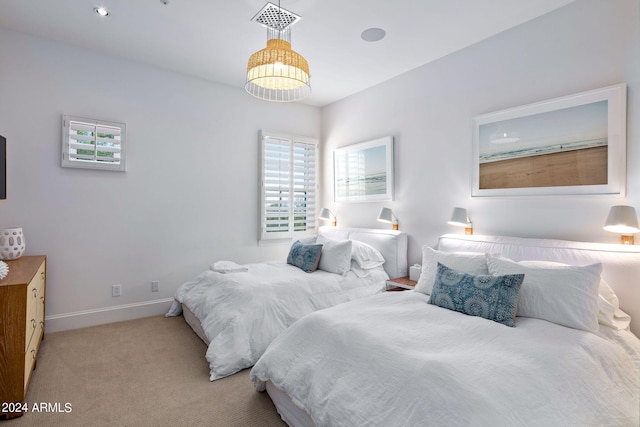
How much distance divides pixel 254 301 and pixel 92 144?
7.91 ft

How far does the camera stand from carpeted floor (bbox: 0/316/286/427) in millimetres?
1932

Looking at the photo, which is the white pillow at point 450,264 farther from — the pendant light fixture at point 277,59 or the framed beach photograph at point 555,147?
the pendant light fixture at point 277,59

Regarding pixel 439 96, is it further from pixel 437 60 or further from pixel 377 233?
pixel 377 233

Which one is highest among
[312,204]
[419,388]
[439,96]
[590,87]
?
[439,96]

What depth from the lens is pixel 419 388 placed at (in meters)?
1.30

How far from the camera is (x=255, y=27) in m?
2.83

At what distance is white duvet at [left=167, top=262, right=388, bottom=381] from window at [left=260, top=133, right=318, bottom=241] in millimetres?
1076

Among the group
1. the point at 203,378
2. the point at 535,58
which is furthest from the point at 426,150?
the point at 203,378

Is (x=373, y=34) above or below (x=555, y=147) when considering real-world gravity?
above

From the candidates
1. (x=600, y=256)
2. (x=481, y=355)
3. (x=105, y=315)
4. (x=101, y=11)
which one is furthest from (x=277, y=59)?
(x=105, y=315)

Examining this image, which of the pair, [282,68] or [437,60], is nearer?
[282,68]

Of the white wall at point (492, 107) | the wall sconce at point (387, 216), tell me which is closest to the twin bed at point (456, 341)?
the white wall at point (492, 107)

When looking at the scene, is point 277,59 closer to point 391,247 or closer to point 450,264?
point 450,264

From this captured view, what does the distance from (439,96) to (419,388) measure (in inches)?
118
